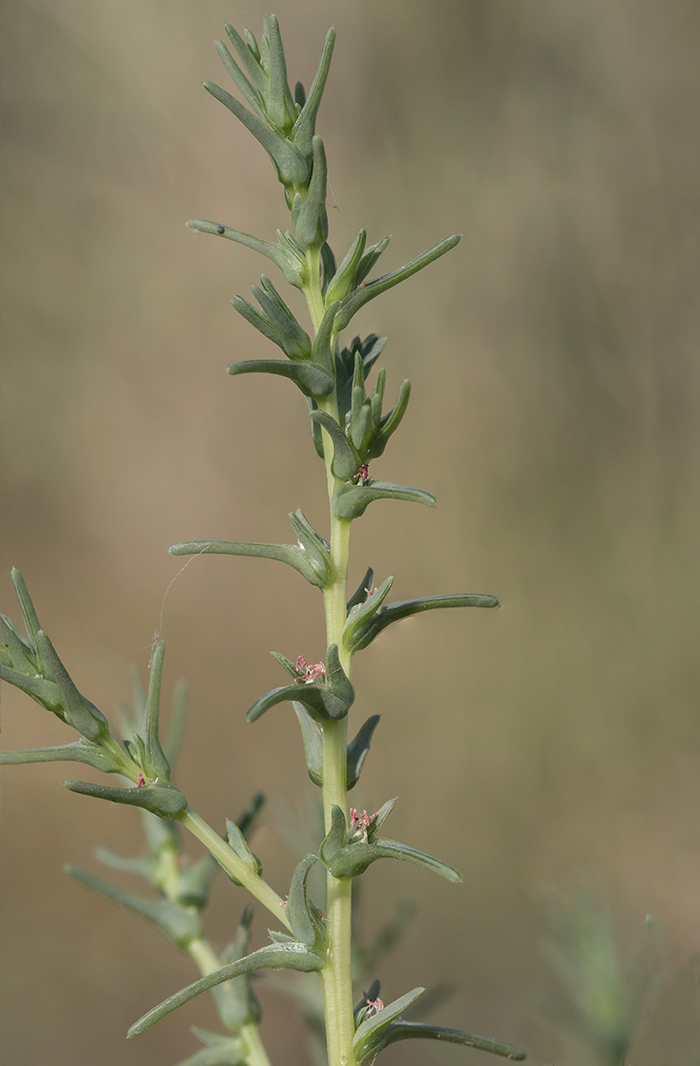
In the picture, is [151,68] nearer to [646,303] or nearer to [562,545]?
[646,303]

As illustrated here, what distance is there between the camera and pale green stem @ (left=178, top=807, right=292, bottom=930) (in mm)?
233

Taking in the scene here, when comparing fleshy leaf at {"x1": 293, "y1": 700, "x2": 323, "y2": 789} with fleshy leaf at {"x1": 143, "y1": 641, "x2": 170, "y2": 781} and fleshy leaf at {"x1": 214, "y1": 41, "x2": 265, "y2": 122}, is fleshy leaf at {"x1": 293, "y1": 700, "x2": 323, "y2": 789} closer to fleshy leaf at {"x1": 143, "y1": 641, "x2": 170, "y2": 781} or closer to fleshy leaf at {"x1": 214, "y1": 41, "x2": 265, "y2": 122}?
fleshy leaf at {"x1": 143, "y1": 641, "x2": 170, "y2": 781}

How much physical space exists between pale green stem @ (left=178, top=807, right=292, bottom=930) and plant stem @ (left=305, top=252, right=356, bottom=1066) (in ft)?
0.05

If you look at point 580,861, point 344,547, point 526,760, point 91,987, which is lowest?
point 91,987

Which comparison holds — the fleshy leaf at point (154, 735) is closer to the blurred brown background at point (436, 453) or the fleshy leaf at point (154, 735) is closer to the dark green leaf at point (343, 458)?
the dark green leaf at point (343, 458)

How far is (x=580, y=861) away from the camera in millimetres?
981

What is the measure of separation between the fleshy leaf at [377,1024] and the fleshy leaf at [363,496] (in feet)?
0.48

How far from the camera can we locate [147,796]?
0.22 metres

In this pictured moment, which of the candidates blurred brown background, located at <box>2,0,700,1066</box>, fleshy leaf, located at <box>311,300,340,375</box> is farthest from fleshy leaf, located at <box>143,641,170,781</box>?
blurred brown background, located at <box>2,0,700,1066</box>

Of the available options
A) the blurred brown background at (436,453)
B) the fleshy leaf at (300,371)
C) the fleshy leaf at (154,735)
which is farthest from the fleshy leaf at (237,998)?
the blurred brown background at (436,453)

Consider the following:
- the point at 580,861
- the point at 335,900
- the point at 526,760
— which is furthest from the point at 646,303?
the point at 335,900

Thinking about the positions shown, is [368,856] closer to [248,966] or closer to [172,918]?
[248,966]

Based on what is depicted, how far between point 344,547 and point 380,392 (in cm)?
5

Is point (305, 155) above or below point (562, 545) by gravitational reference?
above
